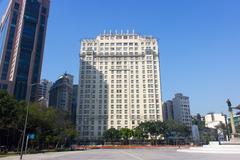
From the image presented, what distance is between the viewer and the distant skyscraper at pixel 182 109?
176 meters

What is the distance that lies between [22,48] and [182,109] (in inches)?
4887

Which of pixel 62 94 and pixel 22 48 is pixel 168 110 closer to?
pixel 62 94

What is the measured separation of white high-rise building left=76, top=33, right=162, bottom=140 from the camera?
126 meters

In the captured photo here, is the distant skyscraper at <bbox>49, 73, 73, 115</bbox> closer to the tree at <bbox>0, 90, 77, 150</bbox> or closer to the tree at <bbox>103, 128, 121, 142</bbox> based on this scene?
the tree at <bbox>103, 128, 121, 142</bbox>

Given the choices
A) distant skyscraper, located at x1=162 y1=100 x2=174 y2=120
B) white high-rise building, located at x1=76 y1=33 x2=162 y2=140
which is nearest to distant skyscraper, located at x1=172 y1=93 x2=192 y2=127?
distant skyscraper, located at x1=162 y1=100 x2=174 y2=120

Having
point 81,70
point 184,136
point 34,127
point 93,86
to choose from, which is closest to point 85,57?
point 81,70

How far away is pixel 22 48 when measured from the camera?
119750mm

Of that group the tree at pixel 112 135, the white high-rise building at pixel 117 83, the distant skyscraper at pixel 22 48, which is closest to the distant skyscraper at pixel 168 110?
the white high-rise building at pixel 117 83

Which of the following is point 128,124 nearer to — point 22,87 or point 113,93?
point 113,93

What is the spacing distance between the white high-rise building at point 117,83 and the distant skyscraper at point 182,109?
57.9 meters

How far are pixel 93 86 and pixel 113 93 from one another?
12.7 m

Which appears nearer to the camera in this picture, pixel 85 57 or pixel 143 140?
pixel 143 140

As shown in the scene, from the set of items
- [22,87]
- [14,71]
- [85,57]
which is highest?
[85,57]

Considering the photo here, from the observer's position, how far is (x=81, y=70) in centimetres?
13400
